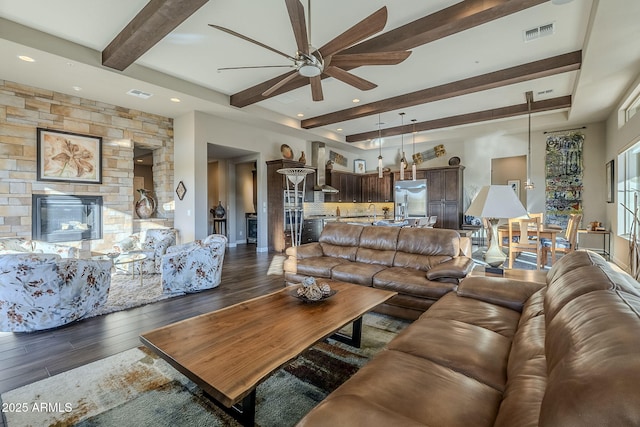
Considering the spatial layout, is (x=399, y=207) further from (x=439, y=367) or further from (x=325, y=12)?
(x=439, y=367)

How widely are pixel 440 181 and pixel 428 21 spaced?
251 inches

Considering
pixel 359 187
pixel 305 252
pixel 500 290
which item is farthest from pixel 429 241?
pixel 359 187

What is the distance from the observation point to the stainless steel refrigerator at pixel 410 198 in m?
9.57

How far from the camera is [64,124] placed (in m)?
5.18

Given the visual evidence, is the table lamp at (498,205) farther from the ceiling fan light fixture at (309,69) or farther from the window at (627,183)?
the window at (627,183)

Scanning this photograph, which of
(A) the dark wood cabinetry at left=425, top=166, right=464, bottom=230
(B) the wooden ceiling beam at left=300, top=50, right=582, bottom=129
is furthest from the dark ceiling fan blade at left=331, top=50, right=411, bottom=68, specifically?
(A) the dark wood cabinetry at left=425, top=166, right=464, bottom=230

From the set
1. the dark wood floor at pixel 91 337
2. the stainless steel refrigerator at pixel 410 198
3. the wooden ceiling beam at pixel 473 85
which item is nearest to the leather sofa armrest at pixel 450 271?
the dark wood floor at pixel 91 337

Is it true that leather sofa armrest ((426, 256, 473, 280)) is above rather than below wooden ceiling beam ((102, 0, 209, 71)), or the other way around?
below

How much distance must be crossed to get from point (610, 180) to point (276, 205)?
23.7 feet

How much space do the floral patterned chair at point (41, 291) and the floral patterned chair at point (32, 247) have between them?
1.50m

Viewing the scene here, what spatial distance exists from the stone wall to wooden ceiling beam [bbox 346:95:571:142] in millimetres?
5589

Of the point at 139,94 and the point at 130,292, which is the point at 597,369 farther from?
the point at 139,94

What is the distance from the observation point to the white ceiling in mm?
3281

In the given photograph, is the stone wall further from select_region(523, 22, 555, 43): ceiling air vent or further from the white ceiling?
select_region(523, 22, 555, 43): ceiling air vent
